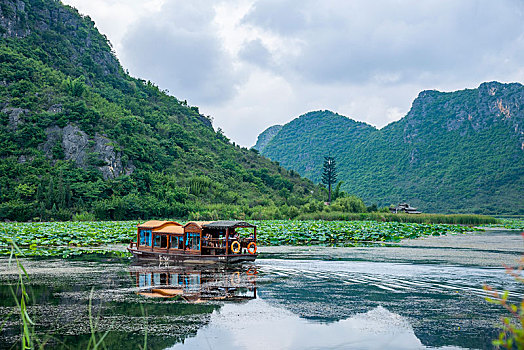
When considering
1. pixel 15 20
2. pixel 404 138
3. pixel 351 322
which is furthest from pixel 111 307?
pixel 404 138

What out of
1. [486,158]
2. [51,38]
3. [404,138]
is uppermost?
[51,38]

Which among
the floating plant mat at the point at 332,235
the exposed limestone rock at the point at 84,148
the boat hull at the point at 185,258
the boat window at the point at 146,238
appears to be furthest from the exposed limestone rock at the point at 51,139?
the boat hull at the point at 185,258

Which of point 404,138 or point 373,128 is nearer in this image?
point 404,138

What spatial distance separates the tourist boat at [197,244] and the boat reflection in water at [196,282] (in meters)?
0.59

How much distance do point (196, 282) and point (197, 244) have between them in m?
6.22

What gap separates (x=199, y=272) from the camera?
22.0 m

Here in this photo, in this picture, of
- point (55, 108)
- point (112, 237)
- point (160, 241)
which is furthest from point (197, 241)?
point (55, 108)

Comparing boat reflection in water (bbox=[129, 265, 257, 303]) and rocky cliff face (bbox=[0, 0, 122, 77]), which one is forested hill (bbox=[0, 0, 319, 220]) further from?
boat reflection in water (bbox=[129, 265, 257, 303])

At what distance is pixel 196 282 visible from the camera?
18.8 m

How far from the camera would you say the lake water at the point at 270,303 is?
10.8 meters

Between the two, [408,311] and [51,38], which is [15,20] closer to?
[51,38]

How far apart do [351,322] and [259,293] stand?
460 centimetres

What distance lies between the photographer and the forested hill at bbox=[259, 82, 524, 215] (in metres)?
113

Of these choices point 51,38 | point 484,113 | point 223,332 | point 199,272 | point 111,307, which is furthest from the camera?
point 484,113
